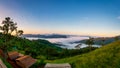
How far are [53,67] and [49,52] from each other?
105321 mm

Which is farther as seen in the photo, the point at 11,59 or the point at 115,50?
the point at 115,50

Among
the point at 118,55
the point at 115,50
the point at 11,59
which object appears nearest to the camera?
the point at 11,59

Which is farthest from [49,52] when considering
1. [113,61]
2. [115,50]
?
[113,61]

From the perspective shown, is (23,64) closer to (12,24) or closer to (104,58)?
(12,24)

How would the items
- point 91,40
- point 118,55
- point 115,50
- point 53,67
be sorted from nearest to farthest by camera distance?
1. point 53,67
2. point 118,55
3. point 115,50
4. point 91,40

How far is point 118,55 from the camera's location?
85.1 meters

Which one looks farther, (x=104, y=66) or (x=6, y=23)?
(x=6, y=23)

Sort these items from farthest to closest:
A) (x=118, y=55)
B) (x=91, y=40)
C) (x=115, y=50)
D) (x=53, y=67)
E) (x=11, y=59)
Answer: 1. (x=91, y=40)
2. (x=115, y=50)
3. (x=118, y=55)
4. (x=11, y=59)
5. (x=53, y=67)

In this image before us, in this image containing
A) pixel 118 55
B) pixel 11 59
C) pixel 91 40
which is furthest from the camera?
pixel 91 40

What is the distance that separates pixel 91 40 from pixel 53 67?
99220mm

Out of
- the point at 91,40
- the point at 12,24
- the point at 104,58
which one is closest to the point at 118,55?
the point at 104,58

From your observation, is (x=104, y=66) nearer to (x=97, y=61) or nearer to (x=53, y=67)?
(x=97, y=61)

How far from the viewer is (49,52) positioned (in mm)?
178250

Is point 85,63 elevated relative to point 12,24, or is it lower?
lower
